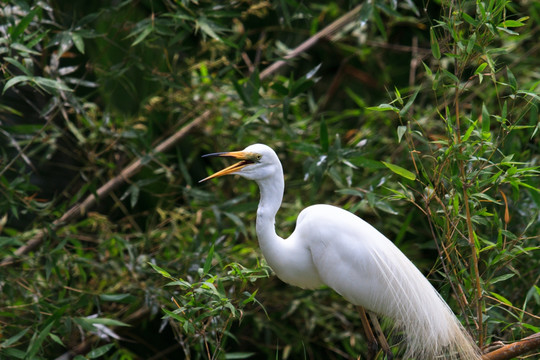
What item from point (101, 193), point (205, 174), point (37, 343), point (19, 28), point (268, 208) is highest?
point (19, 28)

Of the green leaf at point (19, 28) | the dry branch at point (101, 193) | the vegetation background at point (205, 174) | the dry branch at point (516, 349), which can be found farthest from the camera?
the dry branch at point (101, 193)

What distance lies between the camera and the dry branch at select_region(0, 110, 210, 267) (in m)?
2.89

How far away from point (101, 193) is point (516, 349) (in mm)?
2037

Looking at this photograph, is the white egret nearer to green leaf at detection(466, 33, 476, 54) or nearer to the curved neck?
the curved neck

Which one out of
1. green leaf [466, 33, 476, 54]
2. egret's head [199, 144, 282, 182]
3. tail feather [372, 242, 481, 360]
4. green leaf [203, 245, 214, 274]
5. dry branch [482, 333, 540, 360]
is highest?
green leaf [466, 33, 476, 54]

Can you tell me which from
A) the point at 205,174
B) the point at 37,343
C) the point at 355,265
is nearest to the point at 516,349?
the point at 355,265

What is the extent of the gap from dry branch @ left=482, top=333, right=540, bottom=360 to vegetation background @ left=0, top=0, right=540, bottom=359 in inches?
3.6

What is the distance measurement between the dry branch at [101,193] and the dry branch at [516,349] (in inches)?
67.5

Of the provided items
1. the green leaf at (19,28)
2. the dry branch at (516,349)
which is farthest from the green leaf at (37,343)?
the dry branch at (516,349)

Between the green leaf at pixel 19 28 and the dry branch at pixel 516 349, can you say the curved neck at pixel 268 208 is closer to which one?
the dry branch at pixel 516 349

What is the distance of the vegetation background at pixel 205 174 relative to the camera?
2145mm

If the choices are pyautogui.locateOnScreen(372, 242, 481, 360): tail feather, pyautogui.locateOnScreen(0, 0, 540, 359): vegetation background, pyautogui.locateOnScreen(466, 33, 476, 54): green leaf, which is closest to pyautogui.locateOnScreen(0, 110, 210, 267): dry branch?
pyautogui.locateOnScreen(0, 0, 540, 359): vegetation background

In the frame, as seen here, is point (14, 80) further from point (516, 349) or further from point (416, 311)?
point (516, 349)

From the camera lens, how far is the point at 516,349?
188 centimetres
